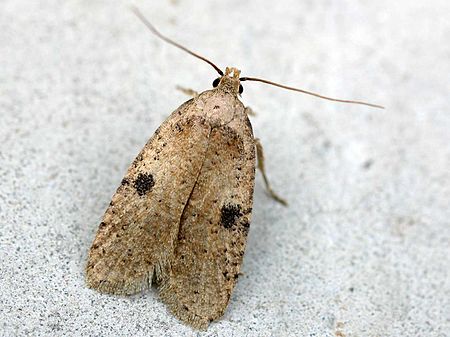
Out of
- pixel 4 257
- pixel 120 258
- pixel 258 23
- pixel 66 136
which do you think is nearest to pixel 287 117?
pixel 258 23

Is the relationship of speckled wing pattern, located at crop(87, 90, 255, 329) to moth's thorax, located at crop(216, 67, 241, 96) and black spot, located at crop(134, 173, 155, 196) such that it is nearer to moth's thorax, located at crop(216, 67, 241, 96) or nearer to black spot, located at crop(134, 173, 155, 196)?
black spot, located at crop(134, 173, 155, 196)

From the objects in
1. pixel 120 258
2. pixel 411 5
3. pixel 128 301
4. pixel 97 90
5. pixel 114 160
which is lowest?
pixel 128 301

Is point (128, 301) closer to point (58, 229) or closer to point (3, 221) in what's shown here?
point (58, 229)

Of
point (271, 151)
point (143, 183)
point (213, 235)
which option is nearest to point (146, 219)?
point (143, 183)

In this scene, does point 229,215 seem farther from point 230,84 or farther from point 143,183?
point 230,84

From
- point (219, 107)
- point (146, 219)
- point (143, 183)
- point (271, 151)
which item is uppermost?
point (219, 107)
